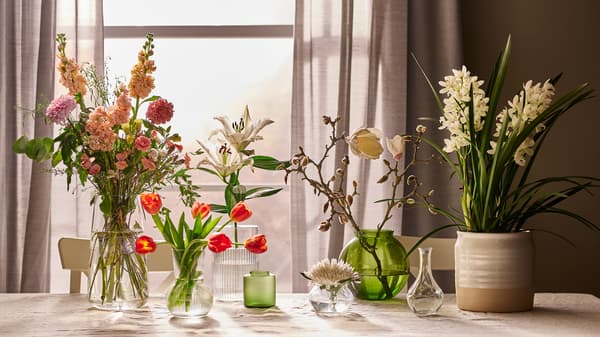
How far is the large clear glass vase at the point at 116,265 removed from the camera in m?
1.69

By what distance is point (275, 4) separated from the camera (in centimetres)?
631

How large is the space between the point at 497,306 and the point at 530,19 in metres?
1.94

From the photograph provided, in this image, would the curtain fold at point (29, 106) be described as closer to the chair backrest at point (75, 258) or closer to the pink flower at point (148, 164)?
the chair backrest at point (75, 258)

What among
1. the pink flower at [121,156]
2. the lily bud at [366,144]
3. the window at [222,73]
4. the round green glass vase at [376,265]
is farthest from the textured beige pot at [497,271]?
the window at [222,73]

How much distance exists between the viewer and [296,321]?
159 cm

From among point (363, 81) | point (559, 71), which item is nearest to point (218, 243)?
point (363, 81)

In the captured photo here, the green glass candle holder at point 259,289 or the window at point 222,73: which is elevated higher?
the window at point 222,73

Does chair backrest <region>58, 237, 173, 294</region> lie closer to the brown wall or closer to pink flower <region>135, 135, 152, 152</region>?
pink flower <region>135, 135, 152, 152</region>

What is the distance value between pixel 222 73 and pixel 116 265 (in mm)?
3808

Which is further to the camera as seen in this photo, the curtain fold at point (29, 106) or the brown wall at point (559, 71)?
the brown wall at point (559, 71)

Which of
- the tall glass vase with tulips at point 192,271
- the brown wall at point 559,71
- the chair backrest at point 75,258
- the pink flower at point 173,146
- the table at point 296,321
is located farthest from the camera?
the brown wall at point 559,71

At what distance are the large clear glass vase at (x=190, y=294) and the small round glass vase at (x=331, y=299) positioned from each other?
226mm

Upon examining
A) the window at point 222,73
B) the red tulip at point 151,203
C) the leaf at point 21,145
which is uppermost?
the window at point 222,73

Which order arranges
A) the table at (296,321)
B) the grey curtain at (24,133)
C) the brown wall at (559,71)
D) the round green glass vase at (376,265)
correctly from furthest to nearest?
the brown wall at (559,71), the grey curtain at (24,133), the round green glass vase at (376,265), the table at (296,321)
